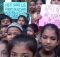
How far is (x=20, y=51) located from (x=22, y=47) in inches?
1.9

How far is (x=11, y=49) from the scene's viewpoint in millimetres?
2957

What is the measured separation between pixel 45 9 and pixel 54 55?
128 inches

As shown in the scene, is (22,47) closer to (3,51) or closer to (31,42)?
(31,42)

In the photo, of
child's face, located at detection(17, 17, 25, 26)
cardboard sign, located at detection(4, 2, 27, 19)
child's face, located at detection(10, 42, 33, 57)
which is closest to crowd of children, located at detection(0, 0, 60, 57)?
child's face, located at detection(10, 42, 33, 57)

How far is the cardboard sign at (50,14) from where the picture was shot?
23.5ft

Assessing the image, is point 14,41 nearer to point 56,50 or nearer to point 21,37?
point 21,37

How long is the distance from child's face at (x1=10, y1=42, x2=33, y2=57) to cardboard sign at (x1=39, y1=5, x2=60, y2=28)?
13.7 ft

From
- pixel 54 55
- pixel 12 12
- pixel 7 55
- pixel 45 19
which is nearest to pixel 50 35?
pixel 54 55

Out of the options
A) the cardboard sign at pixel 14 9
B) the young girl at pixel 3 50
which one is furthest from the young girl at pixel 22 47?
the cardboard sign at pixel 14 9

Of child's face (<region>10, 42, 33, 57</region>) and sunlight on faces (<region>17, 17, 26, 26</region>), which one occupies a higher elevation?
child's face (<region>10, 42, 33, 57</region>)

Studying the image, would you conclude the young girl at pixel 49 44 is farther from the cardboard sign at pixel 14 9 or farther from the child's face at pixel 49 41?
the cardboard sign at pixel 14 9

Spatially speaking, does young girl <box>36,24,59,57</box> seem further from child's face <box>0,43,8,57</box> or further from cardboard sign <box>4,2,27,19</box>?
cardboard sign <box>4,2,27,19</box>

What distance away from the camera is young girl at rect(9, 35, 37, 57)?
9.45 ft

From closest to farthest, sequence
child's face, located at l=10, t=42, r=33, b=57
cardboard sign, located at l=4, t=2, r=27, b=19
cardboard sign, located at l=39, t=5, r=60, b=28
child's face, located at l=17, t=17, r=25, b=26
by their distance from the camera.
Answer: child's face, located at l=10, t=42, r=33, b=57 < cardboard sign, located at l=39, t=5, r=60, b=28 < child's face, located at l=17, t=17, r=25, b=26 < cardboard sign, located at l=4, t=2, r=27, b=19
